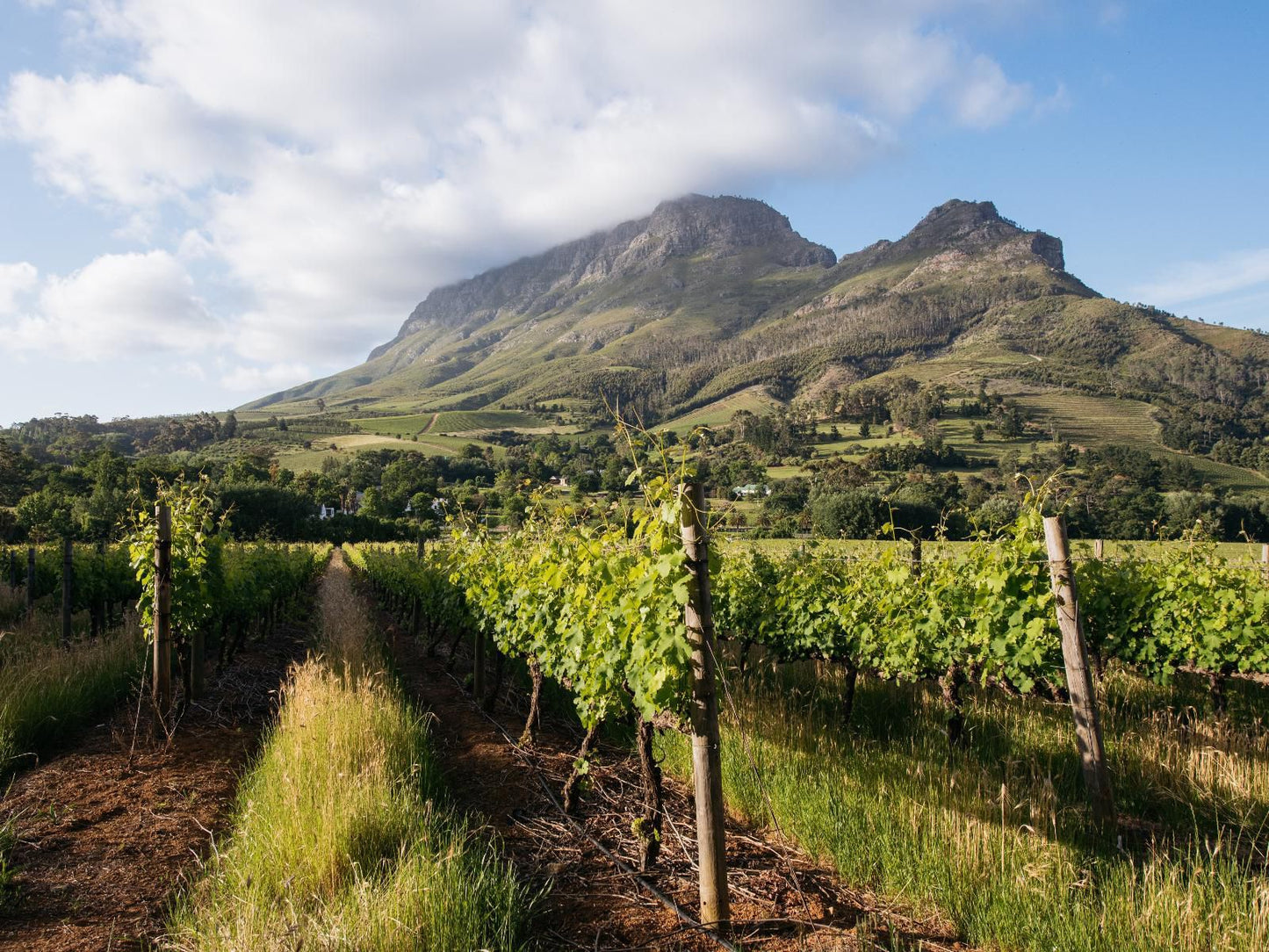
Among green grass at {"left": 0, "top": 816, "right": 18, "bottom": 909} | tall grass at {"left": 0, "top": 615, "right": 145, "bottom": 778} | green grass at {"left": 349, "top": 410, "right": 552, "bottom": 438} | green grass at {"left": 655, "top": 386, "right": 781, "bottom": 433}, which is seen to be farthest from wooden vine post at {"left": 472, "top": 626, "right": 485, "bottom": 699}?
green grass at {"left": 349, "top": 410, "right": 552, "bottom": 438}

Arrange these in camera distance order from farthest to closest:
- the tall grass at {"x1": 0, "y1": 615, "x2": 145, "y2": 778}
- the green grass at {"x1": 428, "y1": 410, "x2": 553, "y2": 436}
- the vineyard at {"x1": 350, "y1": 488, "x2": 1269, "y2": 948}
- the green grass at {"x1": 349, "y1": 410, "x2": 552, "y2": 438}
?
the green grass at {"x1": 428, "y1": 410, "x2": 553, "y2": 436} < the green grass at {"x1": 349, "y1": 410, "x2": 552, "y2": 438} < the tall grass at {"x1": 0, "y1": 615, "x2": 145, "y2": 778} < the vineyard at {"x1": 350, "y1": 488, "x2": 1269, "y2": 948}

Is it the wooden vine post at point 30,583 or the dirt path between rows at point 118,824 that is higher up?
the wooden vine post at point 30,583

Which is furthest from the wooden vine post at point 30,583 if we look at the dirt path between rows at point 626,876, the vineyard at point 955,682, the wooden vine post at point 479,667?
the dirt path between rows at point 626,876

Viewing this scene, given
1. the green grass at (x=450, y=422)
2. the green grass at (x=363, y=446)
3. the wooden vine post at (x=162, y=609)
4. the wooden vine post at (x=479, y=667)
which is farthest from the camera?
the green grass at (x=450, y=422)

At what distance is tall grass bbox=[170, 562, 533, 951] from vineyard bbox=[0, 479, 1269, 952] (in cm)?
3

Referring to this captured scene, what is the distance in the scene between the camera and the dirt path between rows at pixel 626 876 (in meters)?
3.65

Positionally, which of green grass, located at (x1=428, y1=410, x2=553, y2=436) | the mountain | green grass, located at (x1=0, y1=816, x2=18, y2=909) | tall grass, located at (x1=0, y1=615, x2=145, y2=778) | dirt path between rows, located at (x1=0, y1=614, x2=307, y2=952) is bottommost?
dirt path between rows, located at (x1=0, y1=614, x2=307, y2=952)

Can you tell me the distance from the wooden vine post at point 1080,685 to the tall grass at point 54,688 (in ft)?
26.9

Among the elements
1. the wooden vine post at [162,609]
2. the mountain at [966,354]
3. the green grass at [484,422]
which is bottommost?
the wooden vine post at [162,609]

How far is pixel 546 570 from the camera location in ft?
19.3

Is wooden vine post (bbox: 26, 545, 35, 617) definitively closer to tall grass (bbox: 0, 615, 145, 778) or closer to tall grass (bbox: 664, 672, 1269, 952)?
tall grass (bbox: 0, 615, 145, 778)

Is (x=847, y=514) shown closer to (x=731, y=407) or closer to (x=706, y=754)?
(x=706, y=754)

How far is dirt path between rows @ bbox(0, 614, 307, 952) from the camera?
3.61 metres

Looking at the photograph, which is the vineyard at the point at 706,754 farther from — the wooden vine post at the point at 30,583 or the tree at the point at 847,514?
the tree at the point at 847,514
